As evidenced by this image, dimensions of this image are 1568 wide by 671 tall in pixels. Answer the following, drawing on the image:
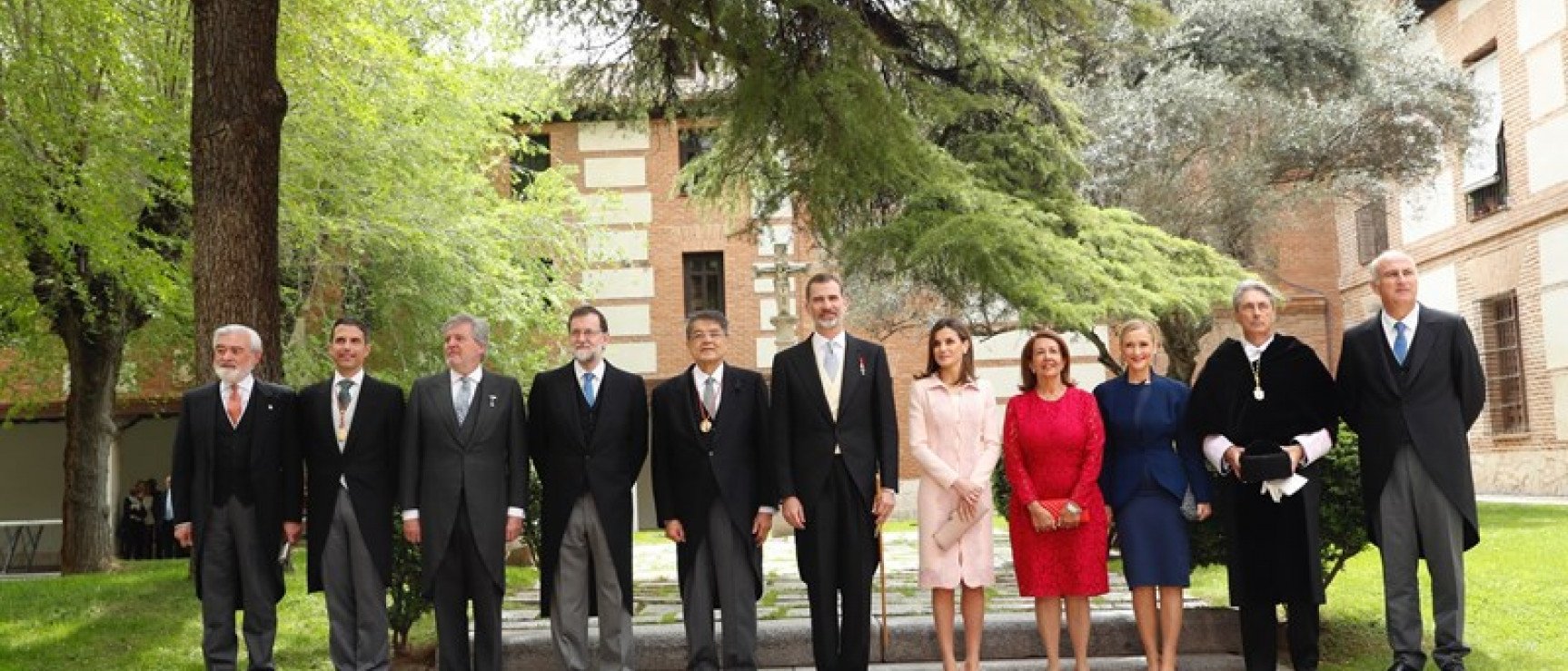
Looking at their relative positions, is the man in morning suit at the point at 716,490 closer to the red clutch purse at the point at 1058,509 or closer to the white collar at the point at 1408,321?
the red clutch purse at the point at 1058,509

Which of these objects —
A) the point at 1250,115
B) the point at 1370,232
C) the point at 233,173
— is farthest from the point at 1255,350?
the point at 1370,232

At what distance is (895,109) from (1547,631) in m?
4.30

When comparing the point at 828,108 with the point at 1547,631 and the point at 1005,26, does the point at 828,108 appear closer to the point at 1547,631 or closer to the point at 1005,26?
the point at 1005,26

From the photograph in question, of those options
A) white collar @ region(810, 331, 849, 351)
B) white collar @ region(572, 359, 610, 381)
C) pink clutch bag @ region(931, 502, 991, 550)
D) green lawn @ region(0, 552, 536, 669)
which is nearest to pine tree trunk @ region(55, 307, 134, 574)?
green lawn @ region(0, 552, 536, 669)

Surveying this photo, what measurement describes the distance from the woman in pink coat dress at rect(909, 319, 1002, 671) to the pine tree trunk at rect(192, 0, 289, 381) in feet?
11.7

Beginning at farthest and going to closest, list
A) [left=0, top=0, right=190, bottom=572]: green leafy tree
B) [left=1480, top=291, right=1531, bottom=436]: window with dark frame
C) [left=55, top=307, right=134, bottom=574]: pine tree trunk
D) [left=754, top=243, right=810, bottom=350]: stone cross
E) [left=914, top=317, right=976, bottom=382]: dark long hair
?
[left=1480, top=291, right=1531, bottom=436]: window with dark frame
[left=754, top=243, right=810, bottom=350]: stone cross
[left=55, top=307, right=134, bottom=574]: pine tree trunk
[left=0, top=0, right=190, bottom=572]: green leafy tree
[left=914, top=317, right=976, bottom=382]: dark long hair

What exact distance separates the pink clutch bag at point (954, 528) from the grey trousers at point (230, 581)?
2.93 meters

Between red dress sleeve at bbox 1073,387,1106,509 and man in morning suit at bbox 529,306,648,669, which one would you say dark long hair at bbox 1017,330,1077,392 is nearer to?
red dress sleeve at bbox 1073,387,1106,509

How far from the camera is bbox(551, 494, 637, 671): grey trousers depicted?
6297 mm

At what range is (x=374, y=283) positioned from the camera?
57.2ft

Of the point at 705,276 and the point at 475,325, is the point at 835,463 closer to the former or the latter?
the point at 475,325

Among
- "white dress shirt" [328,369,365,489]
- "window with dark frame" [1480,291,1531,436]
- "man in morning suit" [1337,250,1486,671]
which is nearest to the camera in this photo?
"man in morning suit" [1337,250,1486,671]

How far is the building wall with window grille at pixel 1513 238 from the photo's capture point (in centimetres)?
1886

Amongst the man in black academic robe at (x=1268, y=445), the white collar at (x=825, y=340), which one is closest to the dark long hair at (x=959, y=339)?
the white collar at (x=825, y=340)
